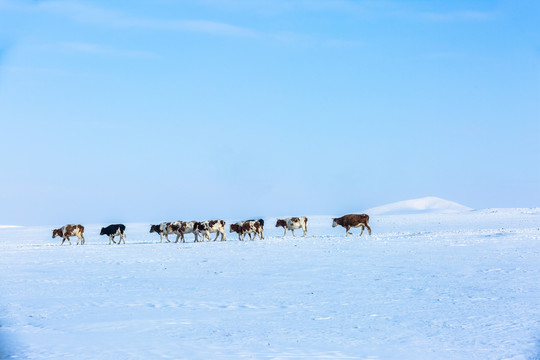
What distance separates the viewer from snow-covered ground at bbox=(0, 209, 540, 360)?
9.20 metres

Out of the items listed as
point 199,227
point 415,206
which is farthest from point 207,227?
point 415,206

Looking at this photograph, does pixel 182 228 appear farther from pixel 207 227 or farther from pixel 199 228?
pixel 207 227

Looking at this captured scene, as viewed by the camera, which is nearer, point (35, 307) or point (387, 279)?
point (35, 307)

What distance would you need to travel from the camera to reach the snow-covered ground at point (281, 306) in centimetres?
920

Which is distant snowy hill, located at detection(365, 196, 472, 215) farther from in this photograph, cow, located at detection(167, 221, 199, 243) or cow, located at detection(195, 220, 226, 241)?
cow, located at detection(167, 221, 199, 243)

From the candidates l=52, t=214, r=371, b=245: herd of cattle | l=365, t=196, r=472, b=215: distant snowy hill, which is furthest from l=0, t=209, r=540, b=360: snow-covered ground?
l=365, t=196, r=472, b=215: distant snowy hill

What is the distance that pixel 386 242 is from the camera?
84.5 ft

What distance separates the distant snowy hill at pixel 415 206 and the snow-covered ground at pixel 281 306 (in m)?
61.3

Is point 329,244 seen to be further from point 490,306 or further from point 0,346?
point 0,346

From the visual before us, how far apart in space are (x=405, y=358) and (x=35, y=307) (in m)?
8.26

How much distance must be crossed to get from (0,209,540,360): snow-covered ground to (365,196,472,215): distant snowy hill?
61347 mm

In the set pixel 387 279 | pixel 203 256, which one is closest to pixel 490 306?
pixel 387 279

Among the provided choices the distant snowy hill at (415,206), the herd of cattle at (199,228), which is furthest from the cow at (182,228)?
the distant snowy hill at (415,206)

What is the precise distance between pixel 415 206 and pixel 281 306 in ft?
254
